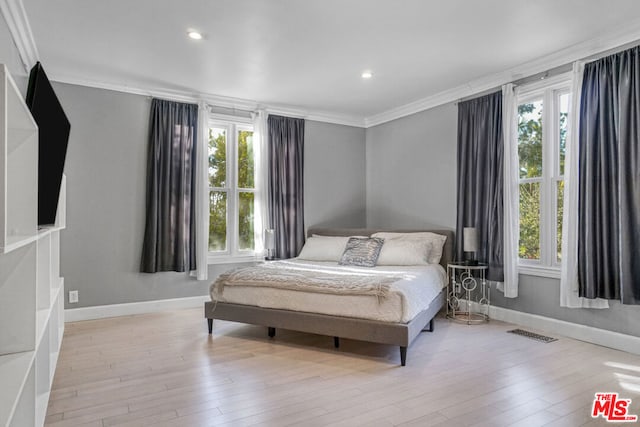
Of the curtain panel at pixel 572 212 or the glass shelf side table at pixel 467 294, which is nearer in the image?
the curtain panel at pixel 572 212

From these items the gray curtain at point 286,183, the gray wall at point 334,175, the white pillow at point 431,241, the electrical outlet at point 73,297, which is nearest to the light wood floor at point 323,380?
the electrical outlet at point 73,297

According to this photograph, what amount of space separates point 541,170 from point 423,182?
151 cm

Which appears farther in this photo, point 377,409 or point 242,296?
point 242,296

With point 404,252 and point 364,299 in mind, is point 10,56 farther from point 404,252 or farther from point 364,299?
point 404,252

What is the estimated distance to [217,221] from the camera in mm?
5109

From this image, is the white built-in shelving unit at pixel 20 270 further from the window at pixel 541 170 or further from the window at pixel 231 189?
the window at pixel 541 170

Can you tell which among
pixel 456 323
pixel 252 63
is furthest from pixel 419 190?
pixel 252 63

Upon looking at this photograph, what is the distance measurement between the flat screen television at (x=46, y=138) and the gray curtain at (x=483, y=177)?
3.87 m

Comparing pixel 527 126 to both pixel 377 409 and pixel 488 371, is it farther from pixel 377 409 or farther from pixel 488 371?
pixel 377 409

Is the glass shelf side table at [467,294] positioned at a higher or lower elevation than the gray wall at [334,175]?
lower

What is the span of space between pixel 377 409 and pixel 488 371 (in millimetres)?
1035

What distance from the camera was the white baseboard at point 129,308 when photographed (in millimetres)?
4223

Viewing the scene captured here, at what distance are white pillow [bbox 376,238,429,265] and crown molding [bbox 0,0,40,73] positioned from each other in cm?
381

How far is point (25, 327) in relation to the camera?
1627mm
